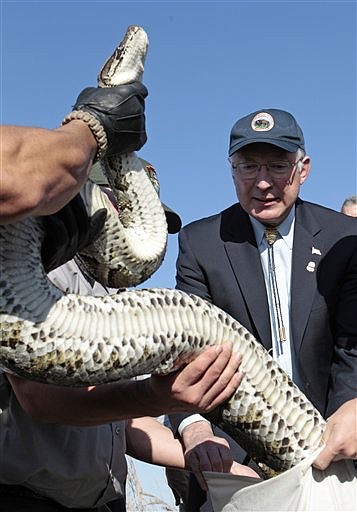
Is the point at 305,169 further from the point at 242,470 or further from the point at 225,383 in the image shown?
the point at 225,383

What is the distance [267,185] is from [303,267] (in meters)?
0.50

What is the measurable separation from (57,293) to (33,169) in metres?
0.57

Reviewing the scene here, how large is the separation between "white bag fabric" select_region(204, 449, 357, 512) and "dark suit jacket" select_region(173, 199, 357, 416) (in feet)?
3.02

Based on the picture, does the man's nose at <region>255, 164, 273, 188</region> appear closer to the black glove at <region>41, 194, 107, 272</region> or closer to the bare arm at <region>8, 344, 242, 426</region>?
the bare arm at <region>8, 344, 242, 426</region>

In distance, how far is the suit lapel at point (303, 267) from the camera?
4.99m

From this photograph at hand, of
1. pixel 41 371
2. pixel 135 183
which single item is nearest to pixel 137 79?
pixel 135 183

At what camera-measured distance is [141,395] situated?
3961mm

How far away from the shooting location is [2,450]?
4.17 meters

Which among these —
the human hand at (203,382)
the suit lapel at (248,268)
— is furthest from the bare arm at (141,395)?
the suit lapel at (248,268)

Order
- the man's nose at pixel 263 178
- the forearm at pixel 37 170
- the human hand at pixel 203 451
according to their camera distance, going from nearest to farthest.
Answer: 1. the forearm at pixel 37 170
2. the human hand at pixel 203 451
3. the man's nose at pixel 263 178

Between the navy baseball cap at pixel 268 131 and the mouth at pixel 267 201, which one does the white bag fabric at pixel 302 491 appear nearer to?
the mouth at pixel 267 201

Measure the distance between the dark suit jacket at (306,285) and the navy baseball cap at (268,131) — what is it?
0.38m

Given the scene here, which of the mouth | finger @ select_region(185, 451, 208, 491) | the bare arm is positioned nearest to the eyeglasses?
the mouth

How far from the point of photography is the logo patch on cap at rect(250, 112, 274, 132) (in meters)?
5.30
